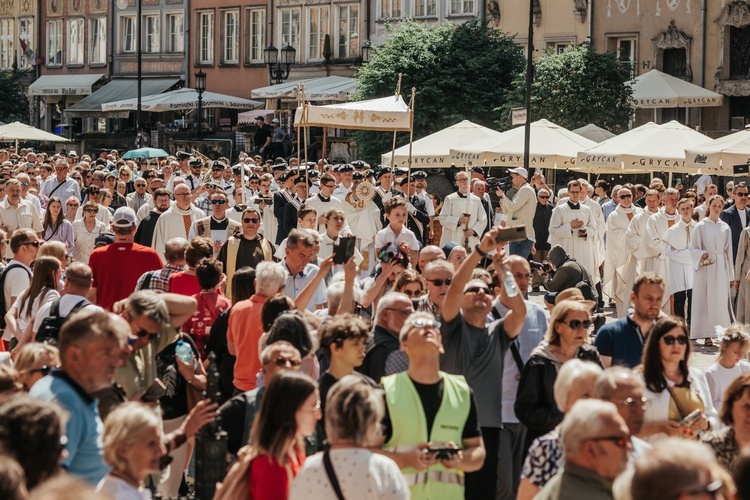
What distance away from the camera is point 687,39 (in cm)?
4016

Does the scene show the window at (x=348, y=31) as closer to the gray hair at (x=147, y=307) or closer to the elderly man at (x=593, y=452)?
the gray hair at (x=147, y=307)

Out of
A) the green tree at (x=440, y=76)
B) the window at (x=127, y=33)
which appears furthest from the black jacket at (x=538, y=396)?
the window at (x=127, y=33)

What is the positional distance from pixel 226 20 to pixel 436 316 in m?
46.2

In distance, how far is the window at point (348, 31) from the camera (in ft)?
161

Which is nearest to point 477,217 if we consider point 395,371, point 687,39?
point 395,371

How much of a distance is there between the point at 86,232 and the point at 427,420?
10428 mm

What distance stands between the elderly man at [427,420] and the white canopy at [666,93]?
30529 millimetres

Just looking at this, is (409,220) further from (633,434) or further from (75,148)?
(75,148)

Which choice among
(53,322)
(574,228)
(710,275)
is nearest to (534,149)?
(574,228)

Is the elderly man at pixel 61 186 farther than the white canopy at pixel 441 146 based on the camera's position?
No

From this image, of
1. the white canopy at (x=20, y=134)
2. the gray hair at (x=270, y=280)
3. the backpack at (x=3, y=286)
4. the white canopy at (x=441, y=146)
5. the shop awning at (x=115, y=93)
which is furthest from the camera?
the shop awning at (x=115, y=93)

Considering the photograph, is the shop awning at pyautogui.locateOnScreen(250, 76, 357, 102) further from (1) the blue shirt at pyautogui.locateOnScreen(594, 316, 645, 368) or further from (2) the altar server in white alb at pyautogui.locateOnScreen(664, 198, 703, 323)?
(1) the blue shirt at pyautogui.locateOnScreen(594, 316, 645, 368)

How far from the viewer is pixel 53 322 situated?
8711 millimetres

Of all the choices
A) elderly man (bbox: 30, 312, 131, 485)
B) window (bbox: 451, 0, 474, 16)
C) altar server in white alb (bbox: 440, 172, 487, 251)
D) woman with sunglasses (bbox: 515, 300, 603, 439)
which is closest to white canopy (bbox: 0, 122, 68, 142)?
window (bbox: 451, 0, 474, 16)
